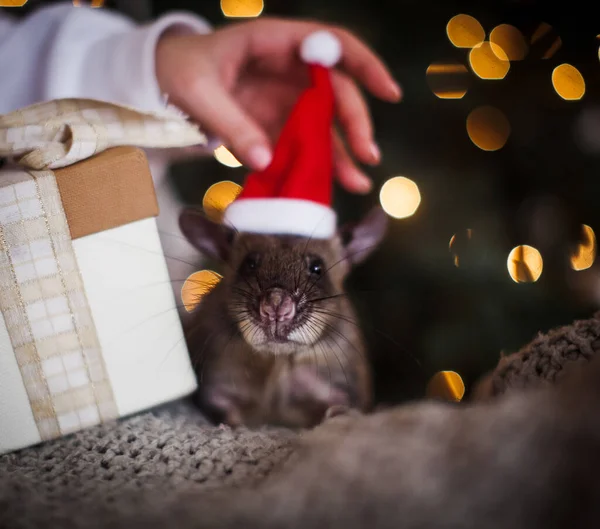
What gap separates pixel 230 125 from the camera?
2.56 feet

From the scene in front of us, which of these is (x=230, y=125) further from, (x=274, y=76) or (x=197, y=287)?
(x=197, y=287)

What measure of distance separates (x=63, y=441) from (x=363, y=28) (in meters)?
0.76

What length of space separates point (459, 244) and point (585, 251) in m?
0.20

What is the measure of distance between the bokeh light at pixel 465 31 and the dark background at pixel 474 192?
1cm

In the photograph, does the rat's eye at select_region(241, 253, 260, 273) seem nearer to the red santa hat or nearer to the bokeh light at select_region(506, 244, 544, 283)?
the red santa hat

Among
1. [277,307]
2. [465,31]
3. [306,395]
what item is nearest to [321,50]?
[465,31]

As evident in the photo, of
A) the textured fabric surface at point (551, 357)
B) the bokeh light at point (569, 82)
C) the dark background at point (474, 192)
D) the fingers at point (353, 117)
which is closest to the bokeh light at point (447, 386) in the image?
the dark background at point (474, 192)

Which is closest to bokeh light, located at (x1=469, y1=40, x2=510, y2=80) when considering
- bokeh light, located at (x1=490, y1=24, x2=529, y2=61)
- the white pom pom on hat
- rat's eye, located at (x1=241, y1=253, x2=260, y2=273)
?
bokeh light, located at (x1=490, y1=24, x2=529, y2=61)

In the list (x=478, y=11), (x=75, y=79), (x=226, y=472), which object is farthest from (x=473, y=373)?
(x=75, y=79)

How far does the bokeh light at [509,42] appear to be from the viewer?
2.92ft

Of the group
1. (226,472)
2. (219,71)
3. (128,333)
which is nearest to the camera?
(226,472)

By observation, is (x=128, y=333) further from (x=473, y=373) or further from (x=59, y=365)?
(x=473, y=373)

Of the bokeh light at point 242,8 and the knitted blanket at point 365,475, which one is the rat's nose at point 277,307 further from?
the bokeh light at point 242,8

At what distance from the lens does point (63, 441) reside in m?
0.69
